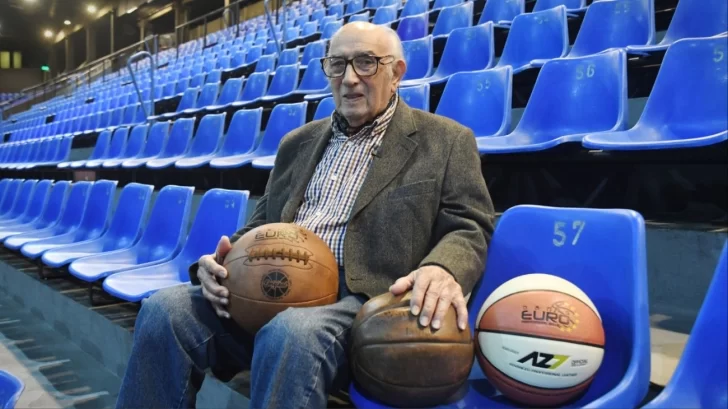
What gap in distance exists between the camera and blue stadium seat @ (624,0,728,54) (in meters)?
2.15

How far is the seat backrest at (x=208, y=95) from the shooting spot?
4.82 meters

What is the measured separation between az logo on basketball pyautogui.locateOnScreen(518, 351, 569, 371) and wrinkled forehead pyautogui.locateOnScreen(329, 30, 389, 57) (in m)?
0.75

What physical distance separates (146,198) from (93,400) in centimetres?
92

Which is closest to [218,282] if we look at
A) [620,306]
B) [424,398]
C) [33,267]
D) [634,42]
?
[424,398]

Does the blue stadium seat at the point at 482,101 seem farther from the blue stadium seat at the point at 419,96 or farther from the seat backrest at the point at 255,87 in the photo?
the seat backrest at the point at 255,87

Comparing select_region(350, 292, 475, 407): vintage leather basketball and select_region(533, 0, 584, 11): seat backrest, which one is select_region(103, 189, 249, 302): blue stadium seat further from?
select_region(533, 0, 584, 11): seat backrest

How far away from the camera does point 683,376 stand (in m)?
0.85

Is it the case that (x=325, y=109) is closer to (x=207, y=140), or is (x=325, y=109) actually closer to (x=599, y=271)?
(x=207, y=140)

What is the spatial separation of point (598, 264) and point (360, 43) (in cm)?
69

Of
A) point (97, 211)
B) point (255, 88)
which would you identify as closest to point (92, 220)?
point (97, 211)

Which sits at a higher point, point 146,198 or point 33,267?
point 146,198

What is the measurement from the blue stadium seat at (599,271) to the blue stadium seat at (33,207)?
320 cm

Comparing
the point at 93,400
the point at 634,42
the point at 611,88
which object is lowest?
the point at 93,400

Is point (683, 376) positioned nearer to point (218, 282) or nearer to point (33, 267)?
point (218, 282)
